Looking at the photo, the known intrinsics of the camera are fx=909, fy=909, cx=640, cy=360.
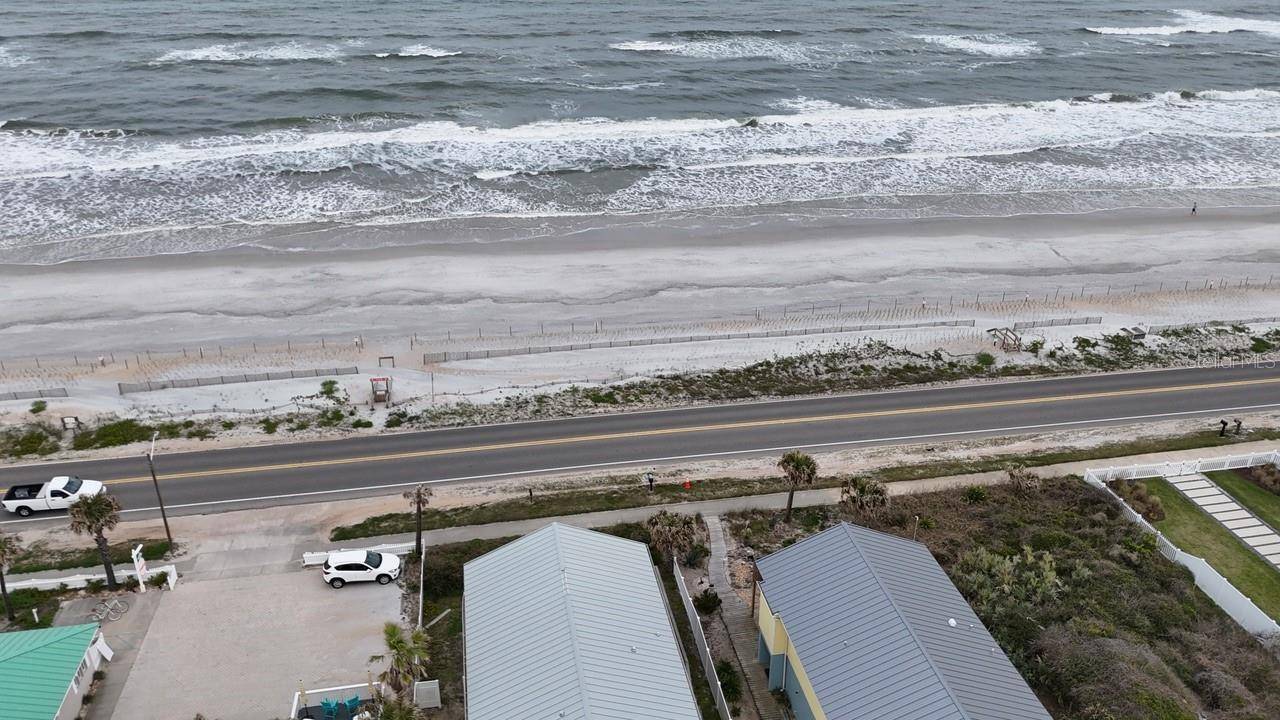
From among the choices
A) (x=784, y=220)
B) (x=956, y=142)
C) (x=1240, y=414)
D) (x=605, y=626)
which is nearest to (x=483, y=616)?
(x=605, y=626)

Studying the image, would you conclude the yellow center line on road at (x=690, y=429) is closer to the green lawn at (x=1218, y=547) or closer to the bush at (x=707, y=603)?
the green lawn at (x=1218, y=547)

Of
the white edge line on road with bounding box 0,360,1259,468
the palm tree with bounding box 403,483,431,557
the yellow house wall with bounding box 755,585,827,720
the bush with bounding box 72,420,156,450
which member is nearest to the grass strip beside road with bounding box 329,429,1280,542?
the palm tree with bounding box 403,483,431,557

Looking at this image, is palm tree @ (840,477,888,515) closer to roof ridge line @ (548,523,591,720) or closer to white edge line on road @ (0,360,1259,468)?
roof ridge line @ (548,523,591,720)

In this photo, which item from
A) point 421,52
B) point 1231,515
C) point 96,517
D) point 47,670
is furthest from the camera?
point 421,52

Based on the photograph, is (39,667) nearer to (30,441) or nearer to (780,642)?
(30,441)

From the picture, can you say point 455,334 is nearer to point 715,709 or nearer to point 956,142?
point 715,709

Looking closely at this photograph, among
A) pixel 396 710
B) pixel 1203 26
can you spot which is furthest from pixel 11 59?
pixel 1203 26
